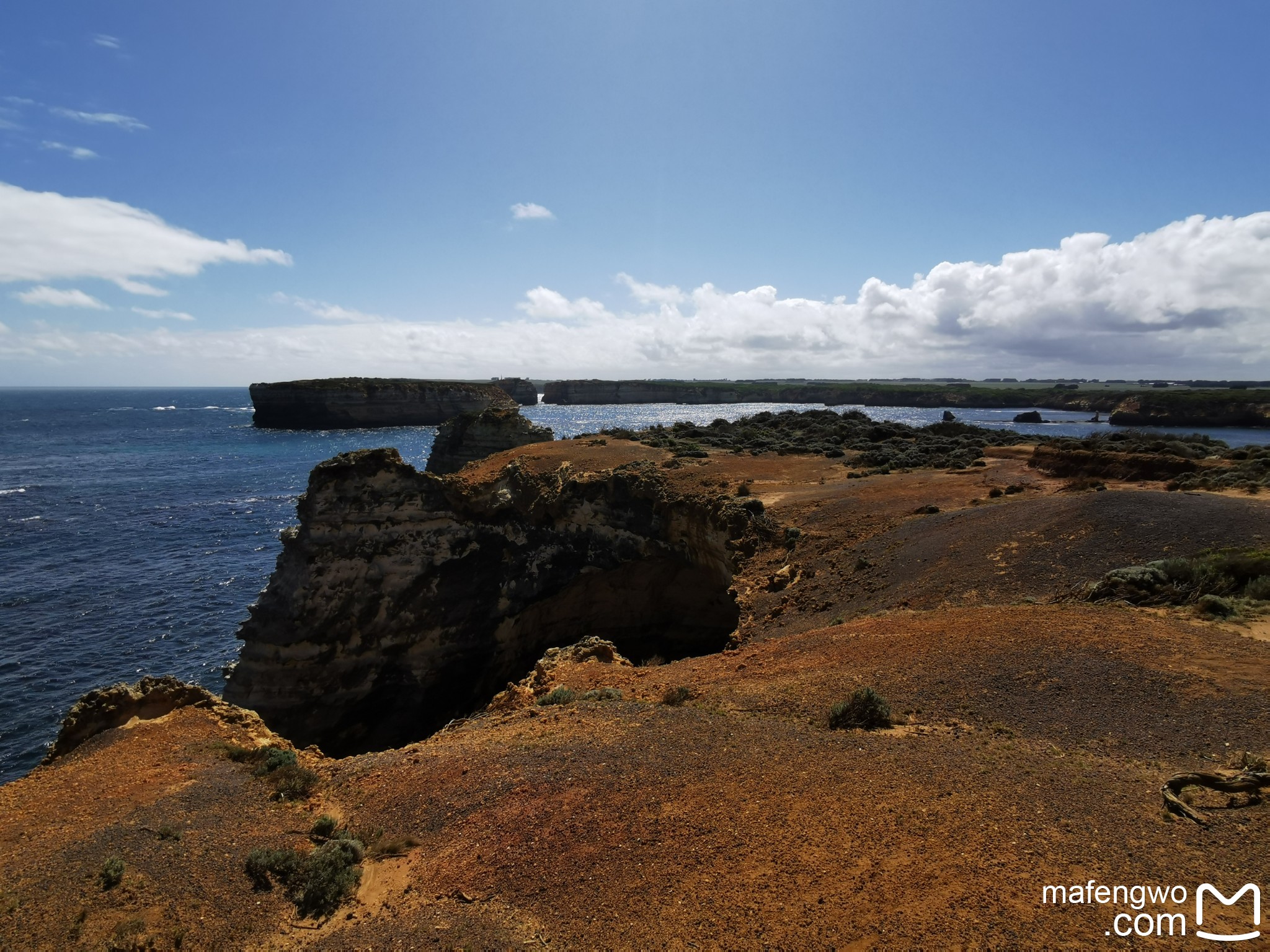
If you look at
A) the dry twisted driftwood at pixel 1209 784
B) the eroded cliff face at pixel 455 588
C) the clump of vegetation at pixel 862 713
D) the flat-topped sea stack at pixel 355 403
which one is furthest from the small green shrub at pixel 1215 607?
the flat-topped sea stack at pixel 355 403

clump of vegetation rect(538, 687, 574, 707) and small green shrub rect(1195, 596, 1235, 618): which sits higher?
small green shrub rect(1195, 596, 1235, 618)

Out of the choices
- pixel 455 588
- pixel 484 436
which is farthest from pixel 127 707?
pixel 484 436

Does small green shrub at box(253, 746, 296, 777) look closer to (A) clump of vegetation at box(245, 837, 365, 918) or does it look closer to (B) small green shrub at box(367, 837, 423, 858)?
(A) clump of vegetation at box(245, 837, 365, 918)

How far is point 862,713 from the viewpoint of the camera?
11102 millimetres

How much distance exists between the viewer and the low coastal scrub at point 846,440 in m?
39.7

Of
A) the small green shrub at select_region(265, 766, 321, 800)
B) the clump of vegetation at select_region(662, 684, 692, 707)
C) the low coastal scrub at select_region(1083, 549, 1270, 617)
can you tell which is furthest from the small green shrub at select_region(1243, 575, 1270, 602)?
the small green shrub at select_region(265, 766, 321, 800)

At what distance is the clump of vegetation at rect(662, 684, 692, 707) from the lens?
43.5 ft

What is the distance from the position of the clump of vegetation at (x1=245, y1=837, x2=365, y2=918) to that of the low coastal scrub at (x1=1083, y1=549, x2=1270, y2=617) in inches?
655

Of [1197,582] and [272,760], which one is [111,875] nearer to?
[272,760]

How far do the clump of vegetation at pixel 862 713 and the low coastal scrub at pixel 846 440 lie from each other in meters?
26.1

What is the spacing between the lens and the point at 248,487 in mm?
63719

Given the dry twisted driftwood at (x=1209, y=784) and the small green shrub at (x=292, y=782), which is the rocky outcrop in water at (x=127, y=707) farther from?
the dry twisted driftwood at (x=1209, y=784)

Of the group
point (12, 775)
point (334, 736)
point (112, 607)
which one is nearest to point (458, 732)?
point (334, 736)

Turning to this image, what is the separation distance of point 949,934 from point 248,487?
234ft
